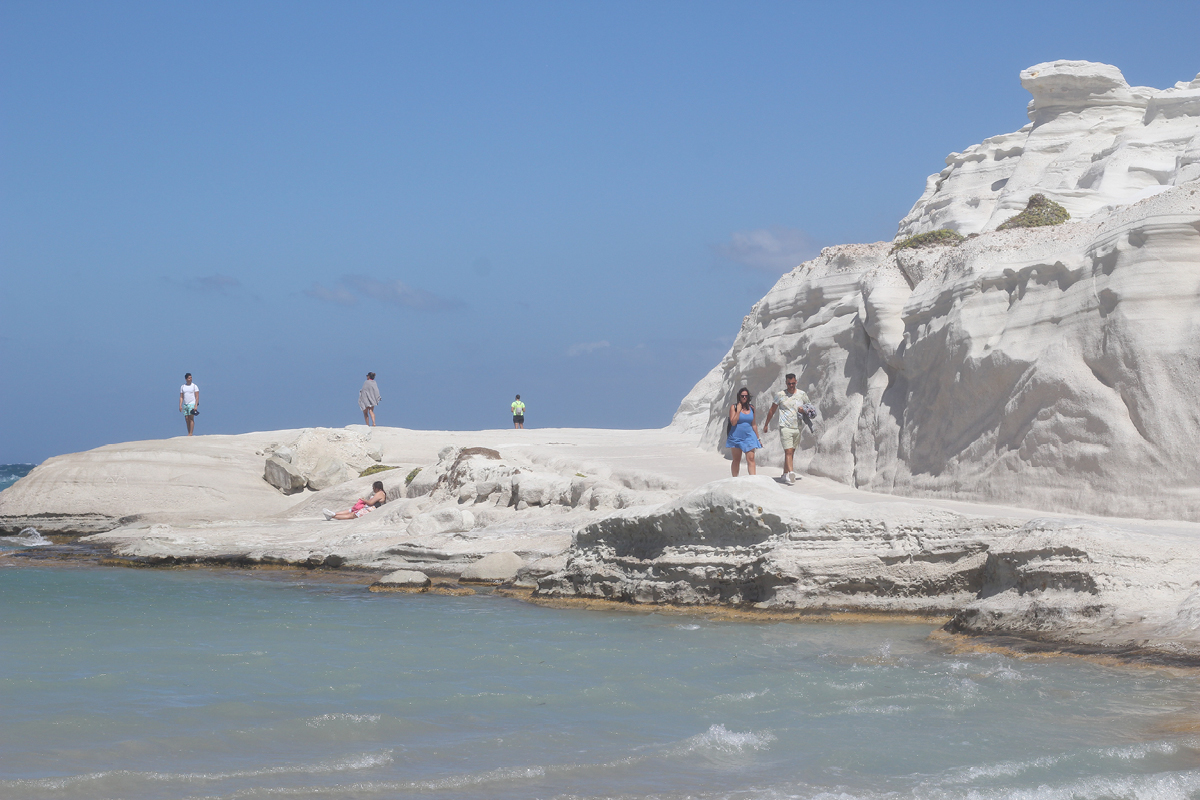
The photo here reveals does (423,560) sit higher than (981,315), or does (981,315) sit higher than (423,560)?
(981,315)

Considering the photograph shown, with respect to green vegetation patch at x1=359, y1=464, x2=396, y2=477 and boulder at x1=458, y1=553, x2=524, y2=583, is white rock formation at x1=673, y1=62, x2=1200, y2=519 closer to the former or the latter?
boulder at x1=458, y1=553, x2=524, y2=583

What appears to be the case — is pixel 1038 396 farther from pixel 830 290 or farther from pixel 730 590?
pixel 830 290

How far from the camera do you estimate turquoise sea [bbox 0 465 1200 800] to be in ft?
19.2

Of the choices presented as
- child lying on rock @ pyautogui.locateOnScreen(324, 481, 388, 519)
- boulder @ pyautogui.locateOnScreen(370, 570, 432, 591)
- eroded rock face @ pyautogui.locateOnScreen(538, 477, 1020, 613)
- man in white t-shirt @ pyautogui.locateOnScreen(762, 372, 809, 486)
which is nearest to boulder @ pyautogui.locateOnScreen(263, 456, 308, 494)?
child lying on rock @ pyautogui.locateOnScreen(324, 481, 388, 519)

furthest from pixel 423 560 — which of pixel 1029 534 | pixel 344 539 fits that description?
pixel 1029 534

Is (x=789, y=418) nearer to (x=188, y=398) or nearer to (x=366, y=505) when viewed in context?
(x=366, y=505)

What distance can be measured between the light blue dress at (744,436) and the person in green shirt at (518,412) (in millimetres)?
21029

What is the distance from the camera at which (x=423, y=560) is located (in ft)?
51.5

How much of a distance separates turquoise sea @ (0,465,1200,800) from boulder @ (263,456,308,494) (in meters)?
12.8

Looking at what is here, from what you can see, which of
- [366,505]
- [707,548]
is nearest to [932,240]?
[707,548]

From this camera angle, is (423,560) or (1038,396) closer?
(1038,396)

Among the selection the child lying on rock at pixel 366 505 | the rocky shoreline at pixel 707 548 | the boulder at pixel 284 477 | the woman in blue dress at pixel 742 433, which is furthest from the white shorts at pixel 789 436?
A: the boulder at pixel 284 477

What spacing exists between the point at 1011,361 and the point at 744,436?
3.60 metres

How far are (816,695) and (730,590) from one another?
12.0 feet
